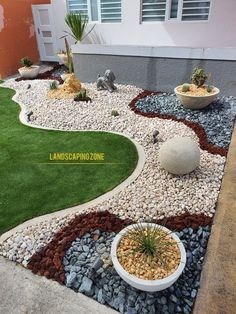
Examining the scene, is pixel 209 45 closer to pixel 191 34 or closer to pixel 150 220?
pixel 191 34

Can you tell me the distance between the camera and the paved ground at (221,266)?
2.61 m

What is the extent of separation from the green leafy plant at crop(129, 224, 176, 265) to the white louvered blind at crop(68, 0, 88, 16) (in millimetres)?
9655

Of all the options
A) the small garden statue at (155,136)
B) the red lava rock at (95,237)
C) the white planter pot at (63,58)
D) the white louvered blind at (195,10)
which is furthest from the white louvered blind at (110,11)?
the red lava rock at (95,237)

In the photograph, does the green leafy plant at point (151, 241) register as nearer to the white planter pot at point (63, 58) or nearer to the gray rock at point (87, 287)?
the gray rock at point (87, 287)

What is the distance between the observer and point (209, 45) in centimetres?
846

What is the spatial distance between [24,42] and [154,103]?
24.3 ft

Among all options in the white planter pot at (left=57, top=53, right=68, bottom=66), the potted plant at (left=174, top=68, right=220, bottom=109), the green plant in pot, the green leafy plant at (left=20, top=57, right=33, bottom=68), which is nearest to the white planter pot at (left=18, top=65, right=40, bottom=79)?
the green leafy plant at (left=20, top=57, right=33, bottom=68)

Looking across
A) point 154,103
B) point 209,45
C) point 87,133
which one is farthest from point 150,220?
point 209,45

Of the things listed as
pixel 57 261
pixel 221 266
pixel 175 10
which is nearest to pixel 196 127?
pixel 221 266

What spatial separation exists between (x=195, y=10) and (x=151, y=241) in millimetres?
8112

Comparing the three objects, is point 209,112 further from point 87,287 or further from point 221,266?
point 87,287

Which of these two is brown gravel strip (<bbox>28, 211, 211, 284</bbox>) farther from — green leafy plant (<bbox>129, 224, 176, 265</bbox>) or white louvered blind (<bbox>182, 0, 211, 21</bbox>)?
white louvered blind (<bbox>182, 0, 211, 21</bbox>)

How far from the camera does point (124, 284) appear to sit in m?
2.78

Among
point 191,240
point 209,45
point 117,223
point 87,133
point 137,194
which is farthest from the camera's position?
point 209,45
